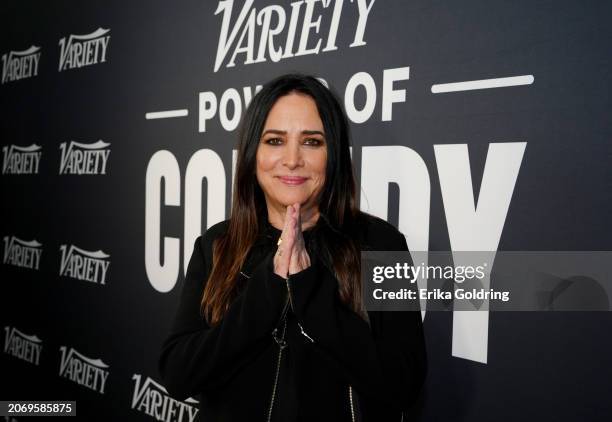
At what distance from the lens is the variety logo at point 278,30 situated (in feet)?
5.37

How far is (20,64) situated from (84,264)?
1233 millimetres

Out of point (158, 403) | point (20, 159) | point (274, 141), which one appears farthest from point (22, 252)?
point (274, 141)

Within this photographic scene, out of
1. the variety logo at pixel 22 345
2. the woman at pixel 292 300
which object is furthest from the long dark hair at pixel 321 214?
the variety logo at pixel 22 345

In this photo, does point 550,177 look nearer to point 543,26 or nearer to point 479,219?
point 479,219

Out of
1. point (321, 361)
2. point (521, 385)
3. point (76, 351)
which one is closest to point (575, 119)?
point (521, 385)

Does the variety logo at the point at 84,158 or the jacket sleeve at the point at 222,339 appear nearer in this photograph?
the jacket sleeve at the point at 222,339

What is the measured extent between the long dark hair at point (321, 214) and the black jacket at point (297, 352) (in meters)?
0.03

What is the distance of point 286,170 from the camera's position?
1.11 metres

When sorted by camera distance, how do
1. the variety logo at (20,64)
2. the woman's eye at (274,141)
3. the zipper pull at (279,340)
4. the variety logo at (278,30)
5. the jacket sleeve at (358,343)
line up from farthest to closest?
the variety logo at (20,64) < the variety logo at (278,30) < the woman's eye at (274,141) < the zipper pull at (279,340) < the jacket sleeve at (358,343)

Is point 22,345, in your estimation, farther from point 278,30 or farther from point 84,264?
point 278,30

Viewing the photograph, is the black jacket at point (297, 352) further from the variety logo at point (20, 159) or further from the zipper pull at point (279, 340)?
the variety logo at point (20, 159)

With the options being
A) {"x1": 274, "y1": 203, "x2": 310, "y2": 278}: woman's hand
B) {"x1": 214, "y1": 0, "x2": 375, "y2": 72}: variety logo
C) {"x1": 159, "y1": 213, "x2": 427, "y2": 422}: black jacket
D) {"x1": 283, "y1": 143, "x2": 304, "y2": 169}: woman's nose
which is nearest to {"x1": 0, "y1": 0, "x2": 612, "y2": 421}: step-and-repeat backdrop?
{"x1": 214, "y1": 0, "x2": 375, "y2": 72}: variety logo

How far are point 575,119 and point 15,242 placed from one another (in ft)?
9.51

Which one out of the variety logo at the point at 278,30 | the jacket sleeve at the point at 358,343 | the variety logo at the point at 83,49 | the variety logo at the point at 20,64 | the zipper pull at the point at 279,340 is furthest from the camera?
the variety logo at the point at 20,64
